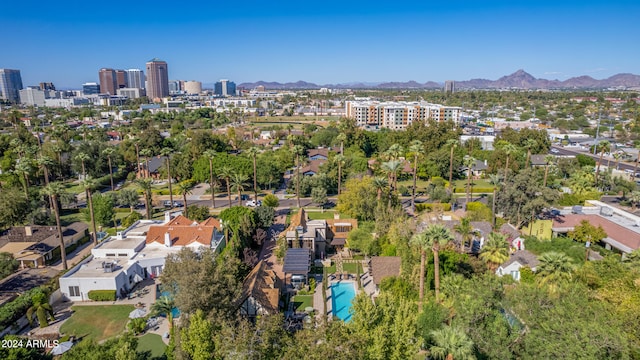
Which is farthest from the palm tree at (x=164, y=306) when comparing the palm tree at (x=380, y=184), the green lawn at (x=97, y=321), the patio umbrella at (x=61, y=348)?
the palm tree at (x=380, y=184)

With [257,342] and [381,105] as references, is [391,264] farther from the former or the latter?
[381,105]

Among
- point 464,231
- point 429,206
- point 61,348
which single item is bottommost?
point 61,348

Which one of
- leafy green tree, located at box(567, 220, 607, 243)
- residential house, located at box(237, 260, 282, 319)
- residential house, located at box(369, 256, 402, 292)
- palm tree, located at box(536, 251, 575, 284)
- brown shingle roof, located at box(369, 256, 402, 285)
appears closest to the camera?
palm tree, located at box(536, 251, 575, 284)

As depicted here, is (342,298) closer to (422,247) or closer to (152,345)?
(422,247)

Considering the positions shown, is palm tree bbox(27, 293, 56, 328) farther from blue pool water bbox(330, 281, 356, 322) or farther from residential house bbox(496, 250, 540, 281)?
residential house bbox(496, 250, 540, 281)

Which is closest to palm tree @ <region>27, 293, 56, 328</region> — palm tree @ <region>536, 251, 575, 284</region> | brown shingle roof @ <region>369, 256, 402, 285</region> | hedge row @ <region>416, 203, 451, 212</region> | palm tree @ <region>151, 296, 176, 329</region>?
palm tree @ <region>151, 296, 176, 329</region>

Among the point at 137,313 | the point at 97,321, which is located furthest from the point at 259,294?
the point at 97,321

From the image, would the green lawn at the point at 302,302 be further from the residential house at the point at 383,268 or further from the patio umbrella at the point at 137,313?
the patio umbrella at the point at 137,313
